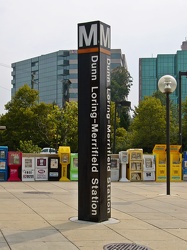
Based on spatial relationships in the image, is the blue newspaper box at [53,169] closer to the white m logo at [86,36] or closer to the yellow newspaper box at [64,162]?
the yellow newspaper box at [64,162]

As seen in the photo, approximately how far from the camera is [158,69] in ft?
519

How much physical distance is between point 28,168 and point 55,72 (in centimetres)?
13214

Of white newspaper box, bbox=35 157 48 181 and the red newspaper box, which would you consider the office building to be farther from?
the red newspaper box

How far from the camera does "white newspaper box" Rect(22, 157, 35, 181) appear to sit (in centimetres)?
2067

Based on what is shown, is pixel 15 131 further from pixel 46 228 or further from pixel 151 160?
pixel 46 228

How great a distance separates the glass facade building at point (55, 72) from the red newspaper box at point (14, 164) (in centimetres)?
11890

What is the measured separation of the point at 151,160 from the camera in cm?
2211

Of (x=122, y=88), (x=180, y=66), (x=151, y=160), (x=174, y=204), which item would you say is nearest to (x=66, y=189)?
(x=174, y=204)

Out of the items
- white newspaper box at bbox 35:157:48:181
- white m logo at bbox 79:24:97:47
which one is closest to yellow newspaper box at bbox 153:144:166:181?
white newspaper box at bbox 35:157:48:181

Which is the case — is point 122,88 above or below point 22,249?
above

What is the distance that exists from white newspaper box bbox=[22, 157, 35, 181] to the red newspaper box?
235 mm

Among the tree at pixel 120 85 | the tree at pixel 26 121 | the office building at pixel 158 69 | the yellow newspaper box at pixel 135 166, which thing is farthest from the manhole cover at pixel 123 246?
the office building at pixel 158 69

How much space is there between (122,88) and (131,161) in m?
82.3

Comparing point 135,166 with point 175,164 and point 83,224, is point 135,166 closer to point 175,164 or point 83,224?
point 175,164
